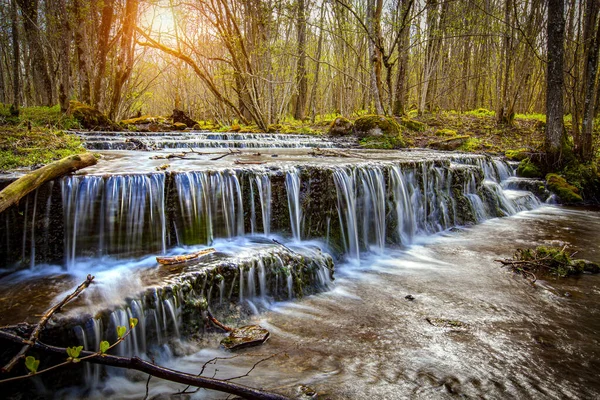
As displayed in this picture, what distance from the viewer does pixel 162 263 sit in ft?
13.6

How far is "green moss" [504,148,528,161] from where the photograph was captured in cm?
1187

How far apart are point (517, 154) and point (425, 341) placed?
36.4 ft

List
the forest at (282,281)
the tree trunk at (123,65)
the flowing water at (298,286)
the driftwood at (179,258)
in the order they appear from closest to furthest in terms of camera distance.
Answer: the forest at (282,281) < the flowing water at (298,286) < the driftwood at (179,258) < the tree trunk at (123,65)

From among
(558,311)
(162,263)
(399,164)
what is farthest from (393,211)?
(162,263)

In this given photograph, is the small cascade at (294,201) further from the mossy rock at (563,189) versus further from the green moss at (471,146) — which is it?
the green moss at (471,146)

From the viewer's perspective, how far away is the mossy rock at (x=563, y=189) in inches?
388

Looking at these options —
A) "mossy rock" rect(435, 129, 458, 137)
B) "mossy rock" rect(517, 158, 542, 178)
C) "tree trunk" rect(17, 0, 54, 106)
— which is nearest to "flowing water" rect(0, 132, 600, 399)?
"mossy rock" rect(517, 158, 542, 178)

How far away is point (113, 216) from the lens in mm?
4488

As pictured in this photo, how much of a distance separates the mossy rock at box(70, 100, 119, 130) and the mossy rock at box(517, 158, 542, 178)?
45.7 ft

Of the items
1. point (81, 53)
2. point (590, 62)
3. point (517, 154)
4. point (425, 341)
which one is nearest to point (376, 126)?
point (517, 154)

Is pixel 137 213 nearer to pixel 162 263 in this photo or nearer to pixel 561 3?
pixel 162 263

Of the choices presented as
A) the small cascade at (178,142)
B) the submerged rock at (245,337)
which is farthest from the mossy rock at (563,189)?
the submerged rock at (245,337)

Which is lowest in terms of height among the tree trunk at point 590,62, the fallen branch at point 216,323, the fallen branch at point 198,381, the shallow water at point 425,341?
the shallow water at point 425,341

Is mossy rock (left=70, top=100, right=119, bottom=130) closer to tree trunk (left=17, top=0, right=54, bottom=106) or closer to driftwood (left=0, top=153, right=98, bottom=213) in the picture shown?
tree trunk (left=17, top=0, right=54, bottom=106)
